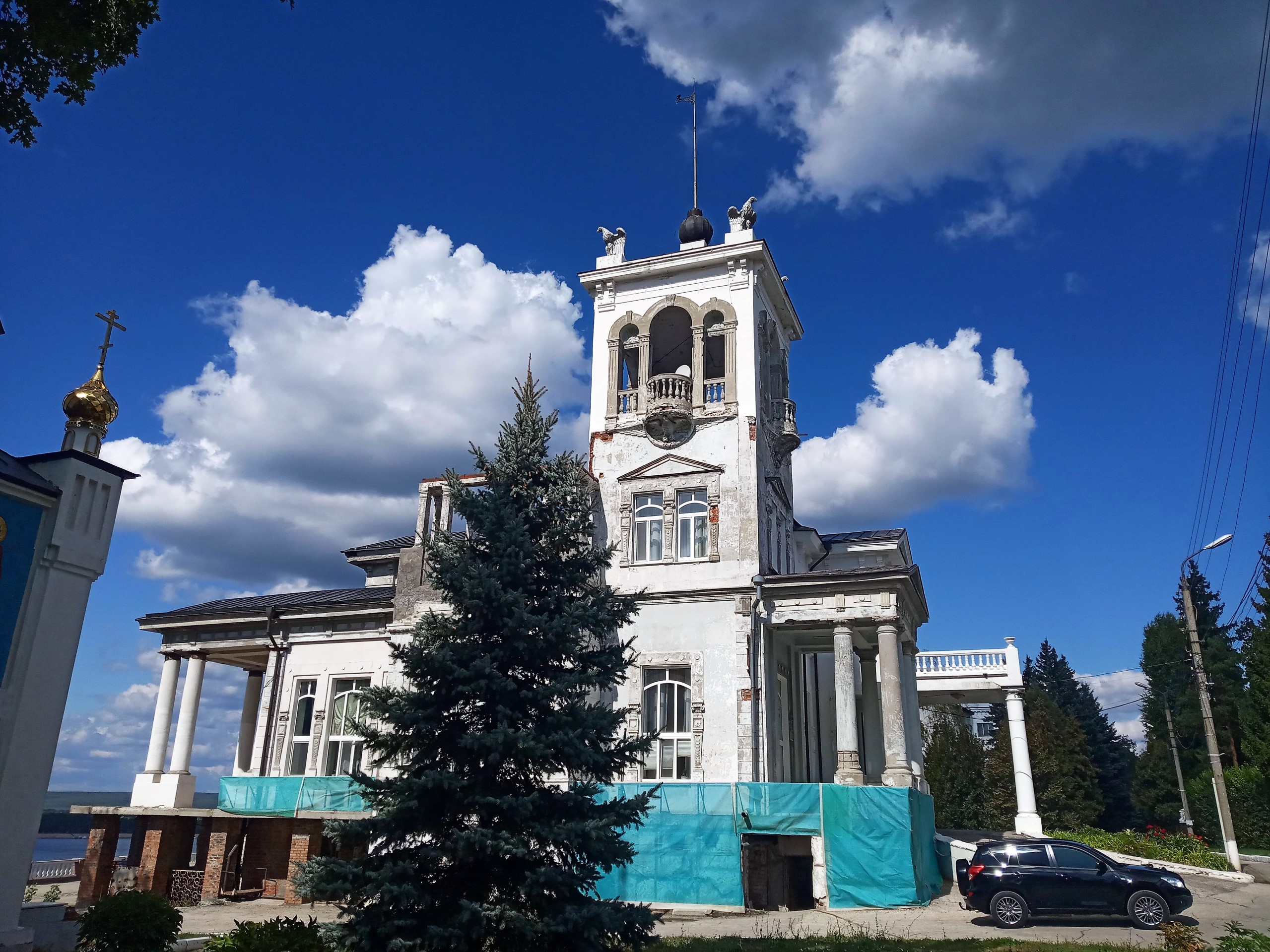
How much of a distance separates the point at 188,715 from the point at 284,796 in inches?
261

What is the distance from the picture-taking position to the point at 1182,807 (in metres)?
57.3

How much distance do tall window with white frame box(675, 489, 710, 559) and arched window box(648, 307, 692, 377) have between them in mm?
5031

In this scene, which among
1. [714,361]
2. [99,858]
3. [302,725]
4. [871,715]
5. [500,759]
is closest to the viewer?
[500,759]

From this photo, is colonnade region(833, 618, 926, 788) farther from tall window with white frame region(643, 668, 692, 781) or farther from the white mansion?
tall window with white frame region(643, 668, 692, 781)

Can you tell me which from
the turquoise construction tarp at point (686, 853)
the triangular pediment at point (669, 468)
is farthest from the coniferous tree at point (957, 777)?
the turquoise construction tarp at point (686, 853)

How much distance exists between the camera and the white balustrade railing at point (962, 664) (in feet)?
113

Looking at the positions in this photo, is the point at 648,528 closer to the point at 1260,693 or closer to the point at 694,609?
the point at 694,609

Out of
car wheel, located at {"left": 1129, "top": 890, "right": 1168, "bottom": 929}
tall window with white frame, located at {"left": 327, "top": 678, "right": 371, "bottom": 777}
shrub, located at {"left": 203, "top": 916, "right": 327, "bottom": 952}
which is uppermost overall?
tall window with white frame, located at {"left": 327, "top": 678, "right": 371, "bottom": 777}

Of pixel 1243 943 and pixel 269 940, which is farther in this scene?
pixel 1243 943

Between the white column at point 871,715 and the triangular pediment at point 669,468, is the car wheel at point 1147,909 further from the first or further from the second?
the triangular pediment at point 669,468

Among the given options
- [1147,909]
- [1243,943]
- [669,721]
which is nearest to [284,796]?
[669,721]

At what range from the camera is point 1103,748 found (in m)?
69.2

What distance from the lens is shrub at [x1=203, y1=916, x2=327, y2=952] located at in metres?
11.0

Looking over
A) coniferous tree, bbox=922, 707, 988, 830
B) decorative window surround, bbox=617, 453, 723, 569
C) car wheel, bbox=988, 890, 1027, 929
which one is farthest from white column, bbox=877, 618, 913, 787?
coniferous tree, bbox=922, 707, 988, 830
